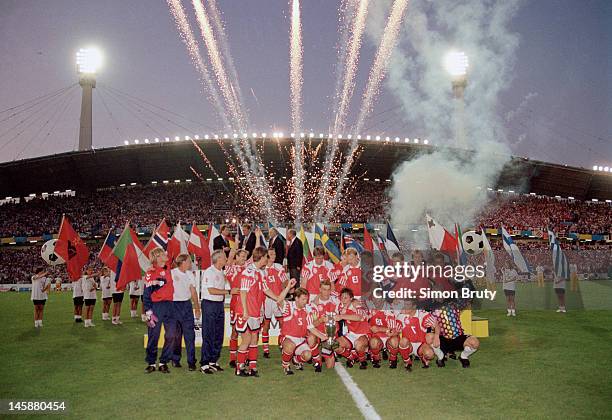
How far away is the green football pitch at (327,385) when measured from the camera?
6449 millimetres

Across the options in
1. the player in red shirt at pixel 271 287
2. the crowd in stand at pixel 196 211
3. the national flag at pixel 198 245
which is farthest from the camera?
the crowd in stand at pixel 196 211

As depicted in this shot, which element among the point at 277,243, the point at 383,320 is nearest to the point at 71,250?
the point at 277,243

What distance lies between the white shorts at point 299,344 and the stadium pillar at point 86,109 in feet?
202

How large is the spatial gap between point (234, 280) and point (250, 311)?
2.57ft

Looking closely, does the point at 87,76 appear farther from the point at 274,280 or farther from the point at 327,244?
the point at 274,280

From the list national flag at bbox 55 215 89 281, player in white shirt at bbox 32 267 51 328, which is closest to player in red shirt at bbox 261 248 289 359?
national flag at bbox 55 215 89 281

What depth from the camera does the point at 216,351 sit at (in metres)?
8.99

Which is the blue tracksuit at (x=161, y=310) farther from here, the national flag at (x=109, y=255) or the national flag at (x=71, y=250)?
the national flag at (x=71, y=250)

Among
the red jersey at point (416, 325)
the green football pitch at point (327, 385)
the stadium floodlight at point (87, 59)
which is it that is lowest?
the green football pitch at point (327, 385)

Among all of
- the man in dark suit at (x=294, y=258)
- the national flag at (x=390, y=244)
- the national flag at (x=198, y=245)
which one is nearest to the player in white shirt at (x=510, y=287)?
the national flag at (x=390, y=244)

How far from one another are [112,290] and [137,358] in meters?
6.74

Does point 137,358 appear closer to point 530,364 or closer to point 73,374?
point 73,374

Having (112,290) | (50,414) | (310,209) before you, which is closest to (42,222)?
(310,209)

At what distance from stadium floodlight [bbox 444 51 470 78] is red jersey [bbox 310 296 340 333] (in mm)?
60360
